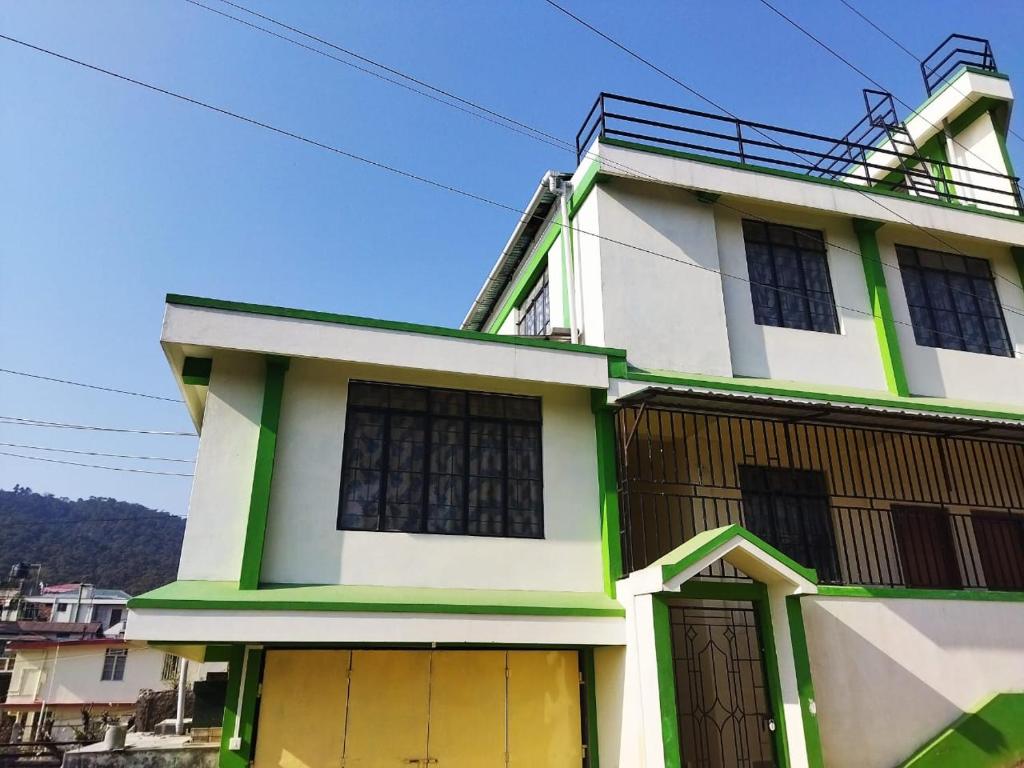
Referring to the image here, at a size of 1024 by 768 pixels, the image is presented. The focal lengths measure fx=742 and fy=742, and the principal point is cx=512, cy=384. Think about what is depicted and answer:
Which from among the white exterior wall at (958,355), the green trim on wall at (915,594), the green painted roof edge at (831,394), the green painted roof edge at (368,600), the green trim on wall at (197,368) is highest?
the white exterior wall at (958,355)

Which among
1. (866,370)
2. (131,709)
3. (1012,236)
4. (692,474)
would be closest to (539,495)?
(692,474)

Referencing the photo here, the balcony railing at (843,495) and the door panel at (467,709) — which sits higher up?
the balcony railing at (843,495)

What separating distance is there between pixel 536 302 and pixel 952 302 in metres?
7.13

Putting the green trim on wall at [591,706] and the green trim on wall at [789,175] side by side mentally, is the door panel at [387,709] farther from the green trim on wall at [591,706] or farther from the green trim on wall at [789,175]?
the green trim on wall at [789,175]

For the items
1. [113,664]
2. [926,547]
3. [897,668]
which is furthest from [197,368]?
[113,664]

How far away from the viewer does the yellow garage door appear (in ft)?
26.3

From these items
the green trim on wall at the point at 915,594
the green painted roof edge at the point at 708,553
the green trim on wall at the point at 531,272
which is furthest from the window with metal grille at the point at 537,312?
the green trim on wall at the point at 915,594

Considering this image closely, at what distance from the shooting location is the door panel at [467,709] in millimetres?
8258

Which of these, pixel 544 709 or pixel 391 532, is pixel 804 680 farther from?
pixel 391 532

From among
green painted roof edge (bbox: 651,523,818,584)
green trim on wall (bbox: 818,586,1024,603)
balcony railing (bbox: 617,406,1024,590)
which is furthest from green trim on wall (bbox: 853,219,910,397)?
green painted roof edge (bbox: 651,523,818,584)

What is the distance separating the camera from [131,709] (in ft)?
108

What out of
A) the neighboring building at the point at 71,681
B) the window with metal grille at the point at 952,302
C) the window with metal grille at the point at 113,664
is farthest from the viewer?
the window with metal grille at the point at 113,664

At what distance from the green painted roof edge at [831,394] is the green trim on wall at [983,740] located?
152 inches

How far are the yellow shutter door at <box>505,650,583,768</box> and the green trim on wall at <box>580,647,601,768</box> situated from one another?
0.41 ft
